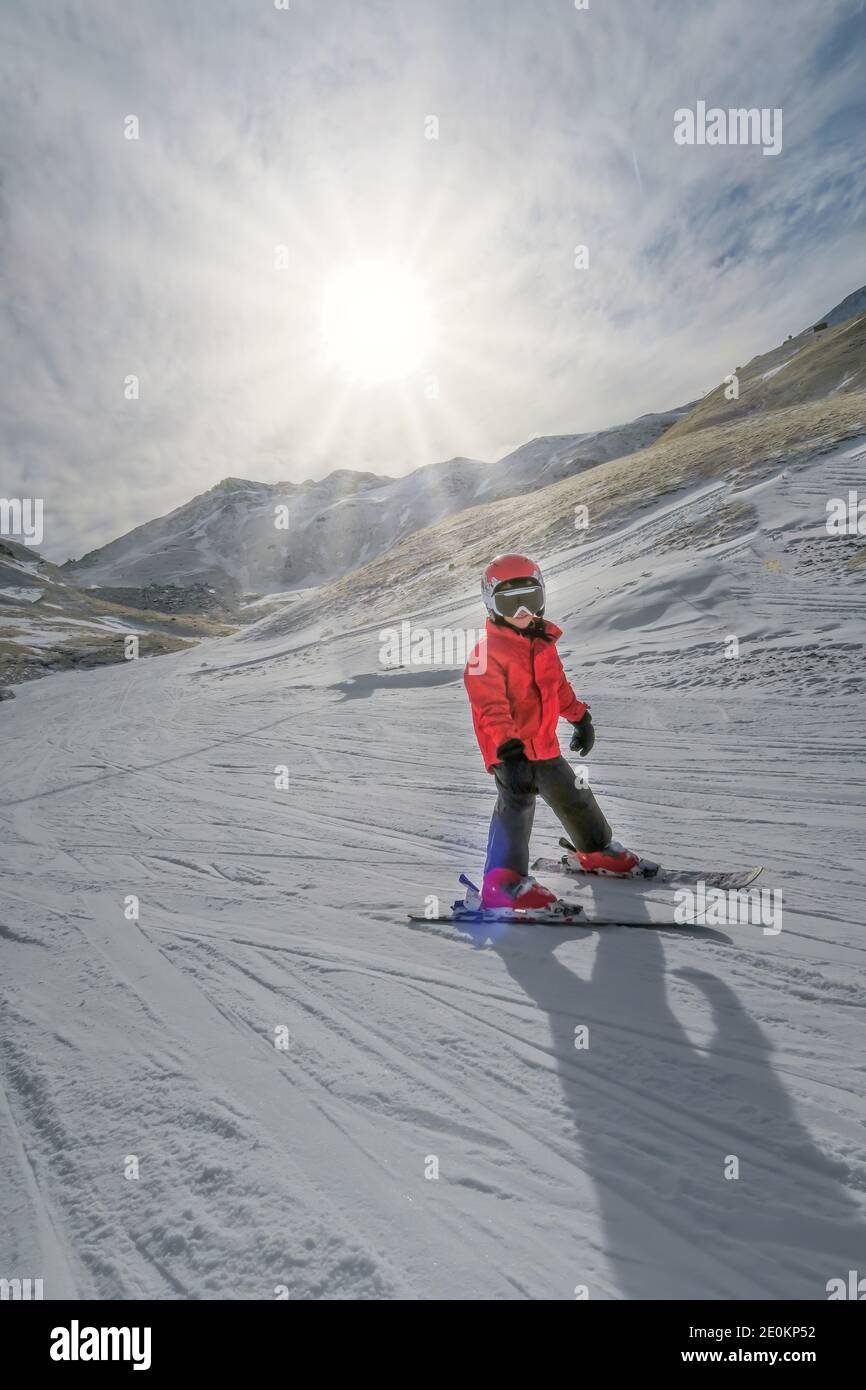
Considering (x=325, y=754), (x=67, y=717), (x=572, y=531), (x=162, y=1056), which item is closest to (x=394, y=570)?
(x=572, y=531)

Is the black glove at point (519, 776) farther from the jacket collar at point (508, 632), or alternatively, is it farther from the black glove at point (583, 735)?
the jacket collar at point (508, 632)

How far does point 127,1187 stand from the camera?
2.19m

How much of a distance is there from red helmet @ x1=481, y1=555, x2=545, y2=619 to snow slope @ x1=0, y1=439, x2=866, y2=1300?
182 centimetres

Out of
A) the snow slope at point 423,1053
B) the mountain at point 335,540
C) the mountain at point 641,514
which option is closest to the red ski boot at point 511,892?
the snow slope at point 423,1053

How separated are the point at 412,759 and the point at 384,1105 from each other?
5550 millimetres

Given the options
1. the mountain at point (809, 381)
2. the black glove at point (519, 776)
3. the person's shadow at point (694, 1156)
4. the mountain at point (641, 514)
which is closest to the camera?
the person's shadow at point (694, 1156)

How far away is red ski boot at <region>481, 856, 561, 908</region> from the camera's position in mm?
3824

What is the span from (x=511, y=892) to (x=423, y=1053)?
132 centimetres

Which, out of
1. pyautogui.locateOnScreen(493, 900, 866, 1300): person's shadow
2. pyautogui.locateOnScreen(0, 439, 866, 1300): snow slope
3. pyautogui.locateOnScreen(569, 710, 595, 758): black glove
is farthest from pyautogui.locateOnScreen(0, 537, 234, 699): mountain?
pyautogui.locateOnScreen(493, 900, 866, 1300): person's shadow

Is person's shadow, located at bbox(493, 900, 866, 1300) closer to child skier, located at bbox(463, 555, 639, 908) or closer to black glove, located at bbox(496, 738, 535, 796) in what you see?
child skier, located at bbox(463, 555, 639, 908)

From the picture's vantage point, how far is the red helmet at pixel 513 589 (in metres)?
4.04

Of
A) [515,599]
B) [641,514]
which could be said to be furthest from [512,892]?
[641,514]

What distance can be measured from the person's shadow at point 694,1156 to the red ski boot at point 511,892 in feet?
2.60

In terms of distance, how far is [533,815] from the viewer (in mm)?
4129
